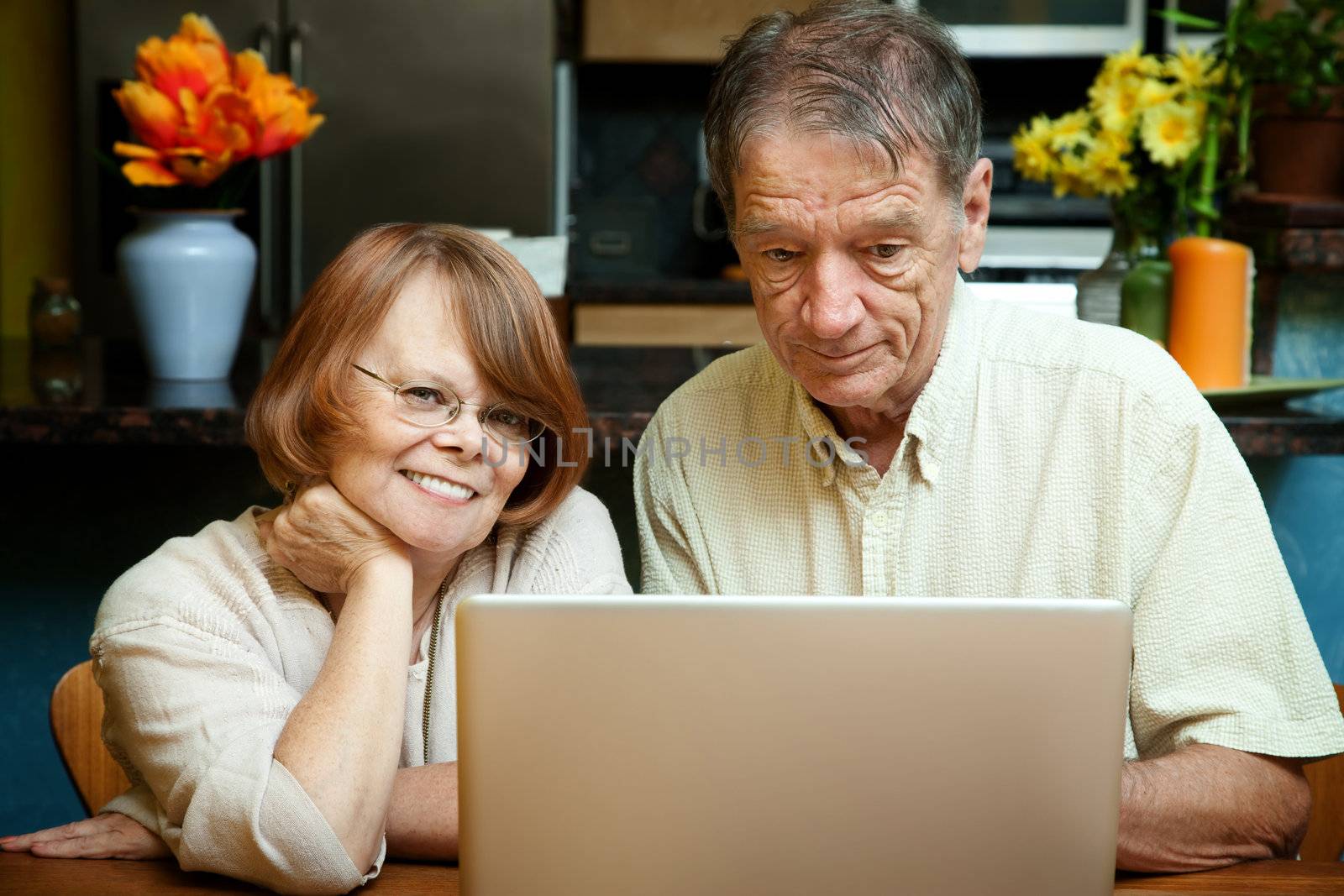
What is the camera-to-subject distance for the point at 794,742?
77 centimetres

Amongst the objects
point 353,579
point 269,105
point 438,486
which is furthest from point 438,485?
point 269,105

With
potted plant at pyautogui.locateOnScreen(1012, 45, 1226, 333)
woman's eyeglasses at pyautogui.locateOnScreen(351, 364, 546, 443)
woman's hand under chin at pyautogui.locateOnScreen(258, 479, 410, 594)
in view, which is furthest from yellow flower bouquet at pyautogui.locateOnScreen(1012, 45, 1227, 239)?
woman's hand under chin at pyautogui.locateOnScreen(258, 479, 410, 594)

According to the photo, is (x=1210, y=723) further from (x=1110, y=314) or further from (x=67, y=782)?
(x=67, y=782)

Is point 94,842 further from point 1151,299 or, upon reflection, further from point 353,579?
point 1151,299

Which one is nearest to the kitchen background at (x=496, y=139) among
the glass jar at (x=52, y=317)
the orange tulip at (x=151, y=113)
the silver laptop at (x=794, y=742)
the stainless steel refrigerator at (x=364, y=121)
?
the stainless steel refrigerator at (x=364, y=121)

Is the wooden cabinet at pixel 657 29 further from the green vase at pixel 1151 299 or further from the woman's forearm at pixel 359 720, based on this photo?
the woman's forearm at pixel 359 720

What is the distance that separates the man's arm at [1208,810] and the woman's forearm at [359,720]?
0.53m

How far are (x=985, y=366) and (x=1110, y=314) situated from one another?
0.74 m

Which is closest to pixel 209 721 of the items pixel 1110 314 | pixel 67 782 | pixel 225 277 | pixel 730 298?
pixel 225 277

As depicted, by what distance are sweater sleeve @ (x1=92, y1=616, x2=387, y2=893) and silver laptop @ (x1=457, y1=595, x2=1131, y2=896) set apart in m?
0.23

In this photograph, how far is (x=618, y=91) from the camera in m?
4.21

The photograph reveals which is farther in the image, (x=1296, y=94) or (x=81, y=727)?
(x=1296, y=94)

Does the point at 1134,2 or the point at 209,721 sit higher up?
the point at 1134,2

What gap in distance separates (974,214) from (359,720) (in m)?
0.71
